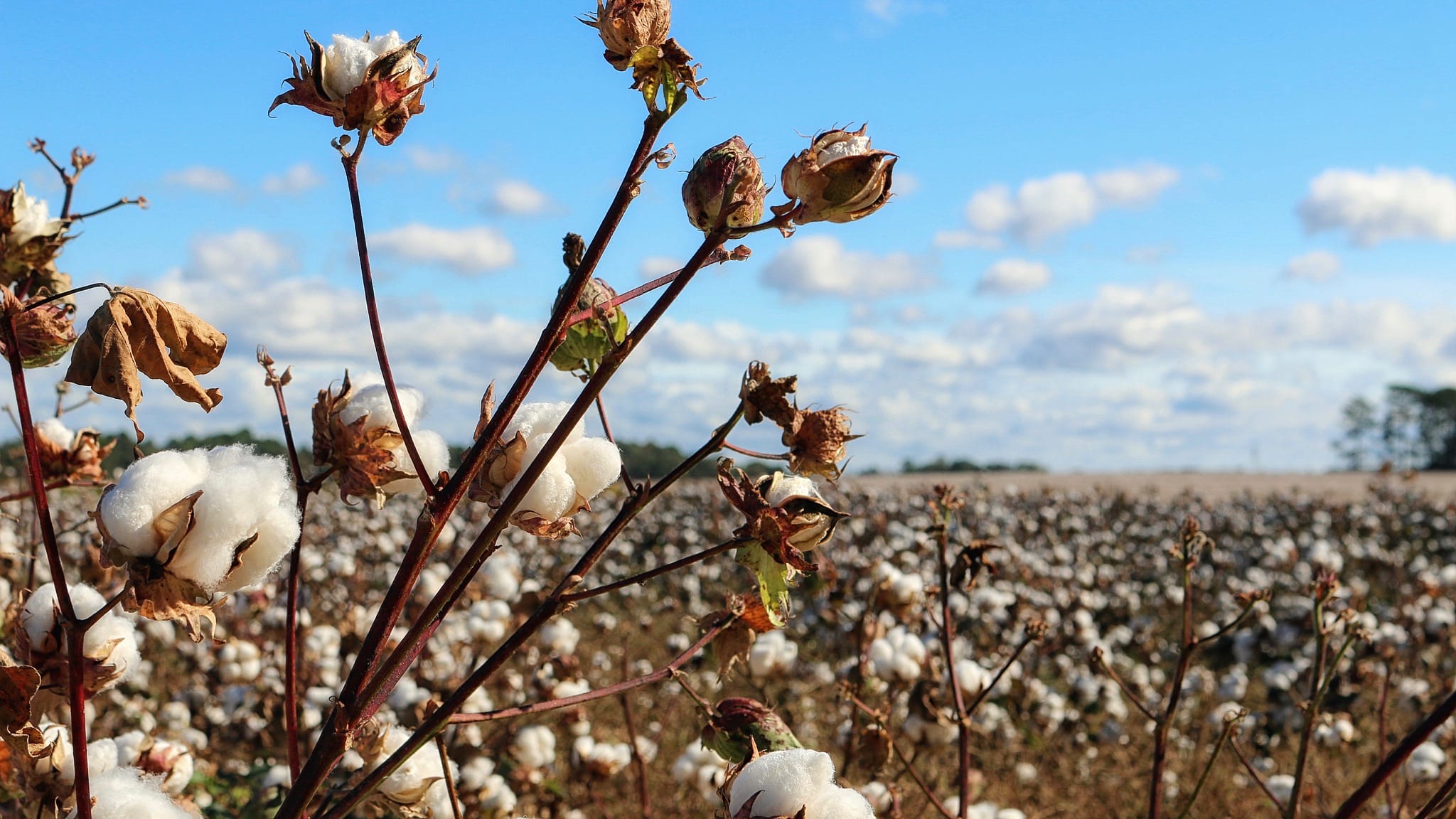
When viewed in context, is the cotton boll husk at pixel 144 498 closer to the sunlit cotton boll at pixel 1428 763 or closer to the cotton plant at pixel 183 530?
the cotton plant at pixel 183 530

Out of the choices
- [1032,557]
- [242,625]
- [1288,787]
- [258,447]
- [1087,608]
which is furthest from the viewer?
[1032,557]

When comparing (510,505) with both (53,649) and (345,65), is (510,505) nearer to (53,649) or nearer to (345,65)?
(345,65)

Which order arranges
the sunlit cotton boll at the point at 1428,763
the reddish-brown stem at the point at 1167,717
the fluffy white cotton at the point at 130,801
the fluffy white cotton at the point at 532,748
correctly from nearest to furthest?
the fluffy white cotton at the point at 130,801 < the reddish-brown stem at the point at 1167,717 < the fluffy white cotton at the point at 532,748 < the sunlit cotton boll at the point at 1428,763

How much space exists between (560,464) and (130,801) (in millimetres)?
444

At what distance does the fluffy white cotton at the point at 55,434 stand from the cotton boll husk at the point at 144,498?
2.98 ft

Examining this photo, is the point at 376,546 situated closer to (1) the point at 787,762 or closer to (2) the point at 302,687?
(2) the point at 302,687

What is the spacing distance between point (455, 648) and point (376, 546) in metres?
5.31

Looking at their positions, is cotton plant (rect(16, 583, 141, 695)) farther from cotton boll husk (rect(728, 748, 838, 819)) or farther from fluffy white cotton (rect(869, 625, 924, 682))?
fluffy white cotton (rect(869, 625, 924, 682))

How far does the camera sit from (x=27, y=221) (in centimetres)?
143

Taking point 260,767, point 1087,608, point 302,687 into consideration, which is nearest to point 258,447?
point 260,767

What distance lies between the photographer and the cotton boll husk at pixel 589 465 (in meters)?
0.95

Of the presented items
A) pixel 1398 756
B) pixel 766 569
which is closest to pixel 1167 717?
pixel 1398 756

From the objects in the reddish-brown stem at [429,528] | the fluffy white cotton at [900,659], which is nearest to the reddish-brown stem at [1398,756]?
the reddish-brown stem at [429,528]

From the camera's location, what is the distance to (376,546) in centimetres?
880
